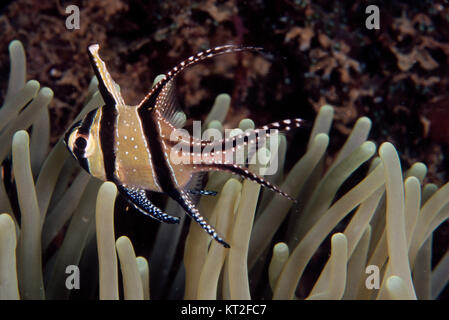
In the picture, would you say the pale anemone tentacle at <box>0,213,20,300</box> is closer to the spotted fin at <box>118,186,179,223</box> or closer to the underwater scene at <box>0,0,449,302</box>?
the underwater scene at <box>0,0,449,302</box>

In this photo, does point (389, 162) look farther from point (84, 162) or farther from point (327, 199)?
point (84, 162)

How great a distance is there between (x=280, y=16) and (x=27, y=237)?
1632 mm

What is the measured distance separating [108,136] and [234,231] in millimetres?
572

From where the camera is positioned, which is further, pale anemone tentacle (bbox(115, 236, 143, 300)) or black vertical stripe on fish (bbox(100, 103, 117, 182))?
black vertical stripe on fish (bbox(100, 103, 117, 182))

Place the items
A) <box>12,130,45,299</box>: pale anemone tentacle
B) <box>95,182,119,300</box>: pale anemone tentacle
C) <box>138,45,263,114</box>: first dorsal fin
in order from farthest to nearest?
<box>12,130,45,299</box>: pale anemone tentacle
<box>138,45,263,114</box>: first dorsal fin
<box>95,182,119,300</box>: pale anemone tentacle

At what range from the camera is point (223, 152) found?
4.81ft

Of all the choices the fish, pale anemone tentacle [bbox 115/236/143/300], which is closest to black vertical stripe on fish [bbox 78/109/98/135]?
the fish

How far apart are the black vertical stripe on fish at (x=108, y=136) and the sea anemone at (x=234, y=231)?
0.46 feet

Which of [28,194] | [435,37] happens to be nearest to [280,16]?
[435,37]

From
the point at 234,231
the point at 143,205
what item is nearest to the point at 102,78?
the point at 143,205

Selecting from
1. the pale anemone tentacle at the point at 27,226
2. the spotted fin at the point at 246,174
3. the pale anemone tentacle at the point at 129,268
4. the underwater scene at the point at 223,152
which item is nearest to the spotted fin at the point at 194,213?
the underwater scene at the point at 223,152

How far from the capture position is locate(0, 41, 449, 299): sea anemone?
4.27 ft

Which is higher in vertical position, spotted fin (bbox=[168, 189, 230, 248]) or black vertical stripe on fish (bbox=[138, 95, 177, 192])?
black vertical stripe on fish (bbox=[138, 95, 177, 192])

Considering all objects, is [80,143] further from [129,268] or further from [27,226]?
[129,268]
